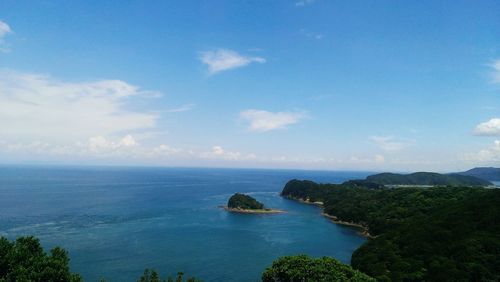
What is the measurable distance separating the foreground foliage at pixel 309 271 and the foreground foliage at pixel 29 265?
Result: 18.5 m

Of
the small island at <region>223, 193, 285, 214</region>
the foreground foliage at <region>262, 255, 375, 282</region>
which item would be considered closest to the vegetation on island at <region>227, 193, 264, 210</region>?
the small island at <region>223, 193, 285, 214</region>

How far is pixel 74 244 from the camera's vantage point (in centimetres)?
6569

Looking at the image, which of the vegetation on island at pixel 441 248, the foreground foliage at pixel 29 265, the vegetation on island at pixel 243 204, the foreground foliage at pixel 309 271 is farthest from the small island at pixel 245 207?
the foreground foliage at pixel 29 265

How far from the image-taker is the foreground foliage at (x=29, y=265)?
21656 mm

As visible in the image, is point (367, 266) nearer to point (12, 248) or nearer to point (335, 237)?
point (335, 237)

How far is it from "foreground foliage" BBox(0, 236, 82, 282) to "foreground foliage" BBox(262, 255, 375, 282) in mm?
18477

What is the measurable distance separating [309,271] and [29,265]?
23.1 meters

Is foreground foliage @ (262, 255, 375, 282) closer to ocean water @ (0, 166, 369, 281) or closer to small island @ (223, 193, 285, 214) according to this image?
ocean water @ (0, 166, 369, 281)

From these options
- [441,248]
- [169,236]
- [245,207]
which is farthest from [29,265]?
[245,207]

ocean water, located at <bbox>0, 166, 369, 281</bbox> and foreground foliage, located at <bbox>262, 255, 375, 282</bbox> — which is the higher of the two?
foreground foliage, located at <bbox>262, 255, 375, 282</bbox>

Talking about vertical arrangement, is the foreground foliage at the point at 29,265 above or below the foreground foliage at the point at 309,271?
above

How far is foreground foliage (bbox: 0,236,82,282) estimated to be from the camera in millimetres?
21656

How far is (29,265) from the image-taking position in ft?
76.5

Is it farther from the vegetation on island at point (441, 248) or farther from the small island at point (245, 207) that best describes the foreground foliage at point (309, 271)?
the small island at point (245, 207)
